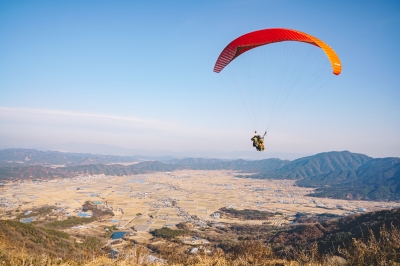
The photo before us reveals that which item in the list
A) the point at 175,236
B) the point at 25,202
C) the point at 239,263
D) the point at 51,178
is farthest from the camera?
the point at 51,178

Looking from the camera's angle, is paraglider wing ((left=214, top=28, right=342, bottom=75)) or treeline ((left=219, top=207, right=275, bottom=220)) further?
treeline ((left=219, top=207, right=275, bottom=220))

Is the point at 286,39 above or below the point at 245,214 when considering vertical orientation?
above

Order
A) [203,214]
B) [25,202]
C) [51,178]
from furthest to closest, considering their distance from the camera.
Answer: [51,178] < [25,202] < [203,214]

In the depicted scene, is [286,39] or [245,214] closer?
[286,39]

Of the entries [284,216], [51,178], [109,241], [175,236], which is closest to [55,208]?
[109,241]

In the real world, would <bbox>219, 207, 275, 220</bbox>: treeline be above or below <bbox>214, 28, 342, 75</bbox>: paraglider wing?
below

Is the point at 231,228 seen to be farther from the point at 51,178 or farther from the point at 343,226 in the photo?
the point at 51,178

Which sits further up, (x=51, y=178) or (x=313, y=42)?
(x=313, y=42)

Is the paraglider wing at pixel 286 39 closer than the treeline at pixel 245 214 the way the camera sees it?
Yes

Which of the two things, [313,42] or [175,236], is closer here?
[313,42]

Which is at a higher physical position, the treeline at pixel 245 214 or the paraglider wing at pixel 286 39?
the paraglider wing at pixel 286 39

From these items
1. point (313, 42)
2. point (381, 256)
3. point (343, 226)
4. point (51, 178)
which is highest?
point (313, 42)
